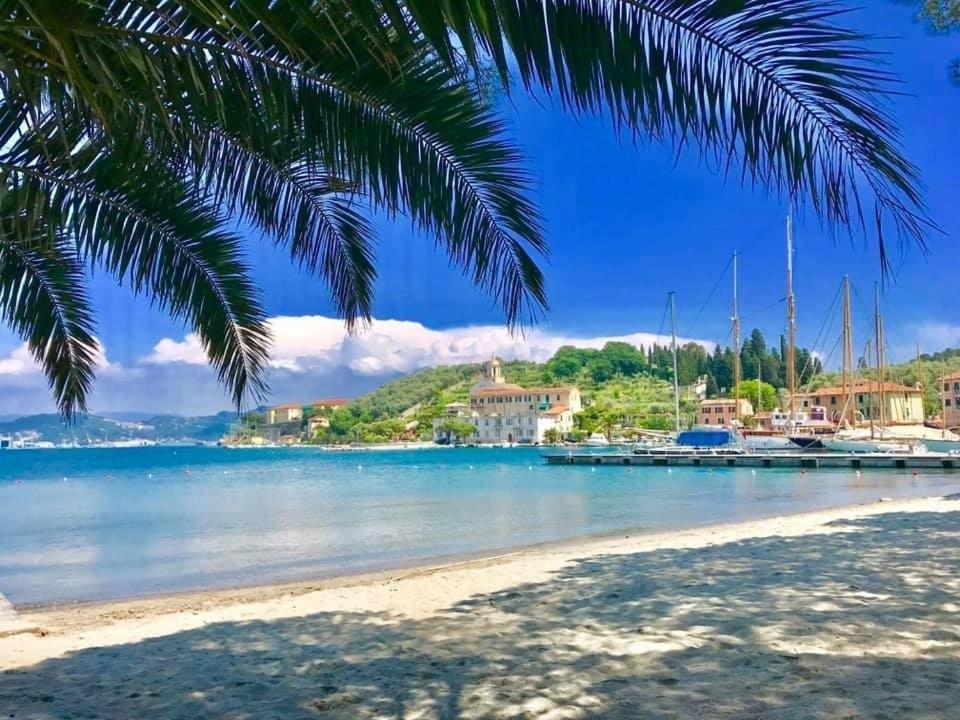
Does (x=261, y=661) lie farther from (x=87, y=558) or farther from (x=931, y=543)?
(x=87, y=558)

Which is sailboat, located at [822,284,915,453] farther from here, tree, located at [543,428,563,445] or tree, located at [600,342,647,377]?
tree, located at [600,342,647,377]

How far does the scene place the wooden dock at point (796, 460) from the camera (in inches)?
1453

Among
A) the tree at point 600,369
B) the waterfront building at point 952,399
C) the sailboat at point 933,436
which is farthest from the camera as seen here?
the tree at point 600,369

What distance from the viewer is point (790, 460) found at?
41469mm

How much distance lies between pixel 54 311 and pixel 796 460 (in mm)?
41380

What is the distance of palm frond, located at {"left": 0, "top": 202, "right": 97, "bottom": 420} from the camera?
4.91 m

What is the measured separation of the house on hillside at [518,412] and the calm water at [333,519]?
74330 mm

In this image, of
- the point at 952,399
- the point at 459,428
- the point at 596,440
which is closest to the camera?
the point at 952,399

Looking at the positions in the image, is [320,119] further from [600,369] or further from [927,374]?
[600,369]

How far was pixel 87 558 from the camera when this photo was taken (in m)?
16.4

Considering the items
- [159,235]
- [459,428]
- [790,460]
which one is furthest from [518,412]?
[159,235]

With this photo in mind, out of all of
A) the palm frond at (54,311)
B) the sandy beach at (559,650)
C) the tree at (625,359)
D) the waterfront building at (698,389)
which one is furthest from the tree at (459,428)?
the palm frond at (54,311)

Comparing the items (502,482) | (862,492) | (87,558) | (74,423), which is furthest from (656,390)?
(74,423)

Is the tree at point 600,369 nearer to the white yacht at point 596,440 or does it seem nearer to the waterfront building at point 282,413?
the white yacht at point 596,440
